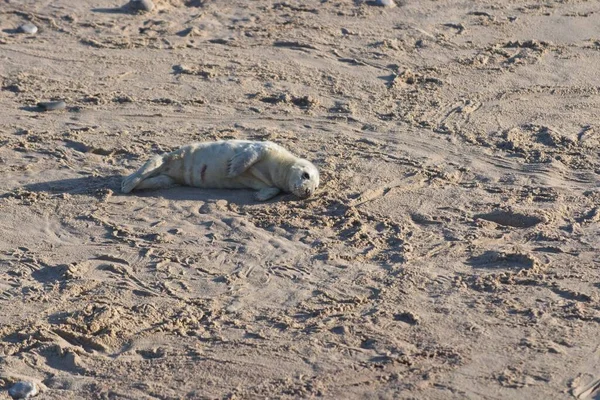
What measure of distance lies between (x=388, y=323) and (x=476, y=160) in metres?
2.76

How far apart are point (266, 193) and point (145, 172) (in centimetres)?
100

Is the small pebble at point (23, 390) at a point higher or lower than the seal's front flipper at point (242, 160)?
lower

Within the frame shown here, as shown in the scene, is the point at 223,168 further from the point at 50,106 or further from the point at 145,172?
the point at 50,106

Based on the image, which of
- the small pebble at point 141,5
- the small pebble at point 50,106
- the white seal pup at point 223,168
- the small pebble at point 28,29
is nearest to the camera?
the white seal pup at point 223,168

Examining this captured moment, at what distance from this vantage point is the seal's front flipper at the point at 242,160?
8711 mm

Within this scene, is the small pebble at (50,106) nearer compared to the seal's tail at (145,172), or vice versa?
the seal's tail at (145,172)

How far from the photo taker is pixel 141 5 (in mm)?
12164

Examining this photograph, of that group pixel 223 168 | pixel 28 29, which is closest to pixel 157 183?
pixel 223 168

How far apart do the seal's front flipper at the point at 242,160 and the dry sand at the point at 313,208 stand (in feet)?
0.63

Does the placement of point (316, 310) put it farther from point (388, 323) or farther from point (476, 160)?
point (476, 160)

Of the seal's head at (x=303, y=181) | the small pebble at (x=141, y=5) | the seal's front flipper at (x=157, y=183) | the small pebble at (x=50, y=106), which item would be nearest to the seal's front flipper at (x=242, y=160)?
the seal's head at (x=303, y=181)

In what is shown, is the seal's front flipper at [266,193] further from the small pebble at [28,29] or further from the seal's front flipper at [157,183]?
the small pebble at [28,29]

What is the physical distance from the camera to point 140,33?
1172cm

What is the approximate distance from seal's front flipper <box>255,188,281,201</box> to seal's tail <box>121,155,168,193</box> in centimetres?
84
